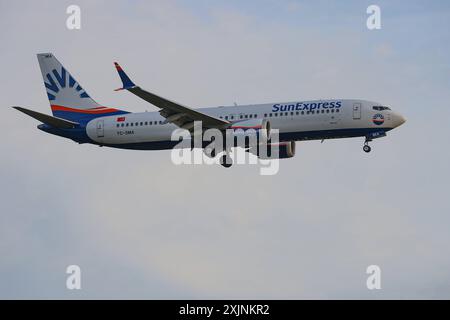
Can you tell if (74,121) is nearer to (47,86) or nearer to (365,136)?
(47,86)

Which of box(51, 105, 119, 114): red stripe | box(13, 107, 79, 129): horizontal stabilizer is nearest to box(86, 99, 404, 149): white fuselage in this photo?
box(51, 105, 119, 114): red stripe

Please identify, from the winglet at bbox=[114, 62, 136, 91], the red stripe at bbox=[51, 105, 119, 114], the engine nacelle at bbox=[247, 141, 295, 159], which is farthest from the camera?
the red stripe at bbox=[51, 105, 119, 114]

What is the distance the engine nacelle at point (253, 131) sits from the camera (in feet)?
215

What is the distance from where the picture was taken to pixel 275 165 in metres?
71.1

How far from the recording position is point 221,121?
66.7 metres

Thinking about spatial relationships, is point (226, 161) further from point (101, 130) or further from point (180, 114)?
point (101, 130)

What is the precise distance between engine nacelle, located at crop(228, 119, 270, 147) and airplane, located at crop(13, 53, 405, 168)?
90 millimetres

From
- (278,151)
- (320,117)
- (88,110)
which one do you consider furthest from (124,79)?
(278,151)

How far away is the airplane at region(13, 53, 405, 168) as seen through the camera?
6644 centimetres

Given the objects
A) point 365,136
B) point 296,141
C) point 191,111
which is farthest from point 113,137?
point 365,136

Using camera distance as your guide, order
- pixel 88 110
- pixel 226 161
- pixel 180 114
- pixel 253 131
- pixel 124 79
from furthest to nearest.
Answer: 1. pixel 88 110
2. pixel 226 161
3. pixel 180 114
4. pixel 253 131
5. pixel 124 79

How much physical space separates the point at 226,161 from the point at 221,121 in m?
5.46

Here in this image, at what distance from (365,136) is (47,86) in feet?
80.9

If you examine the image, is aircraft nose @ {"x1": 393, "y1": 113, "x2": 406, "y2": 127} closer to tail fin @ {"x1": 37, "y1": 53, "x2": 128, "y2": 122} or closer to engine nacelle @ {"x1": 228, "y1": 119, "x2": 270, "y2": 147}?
engine nacelle @ {"x1": 228, "y1": 119, "x2": 270, "y2": 147}
